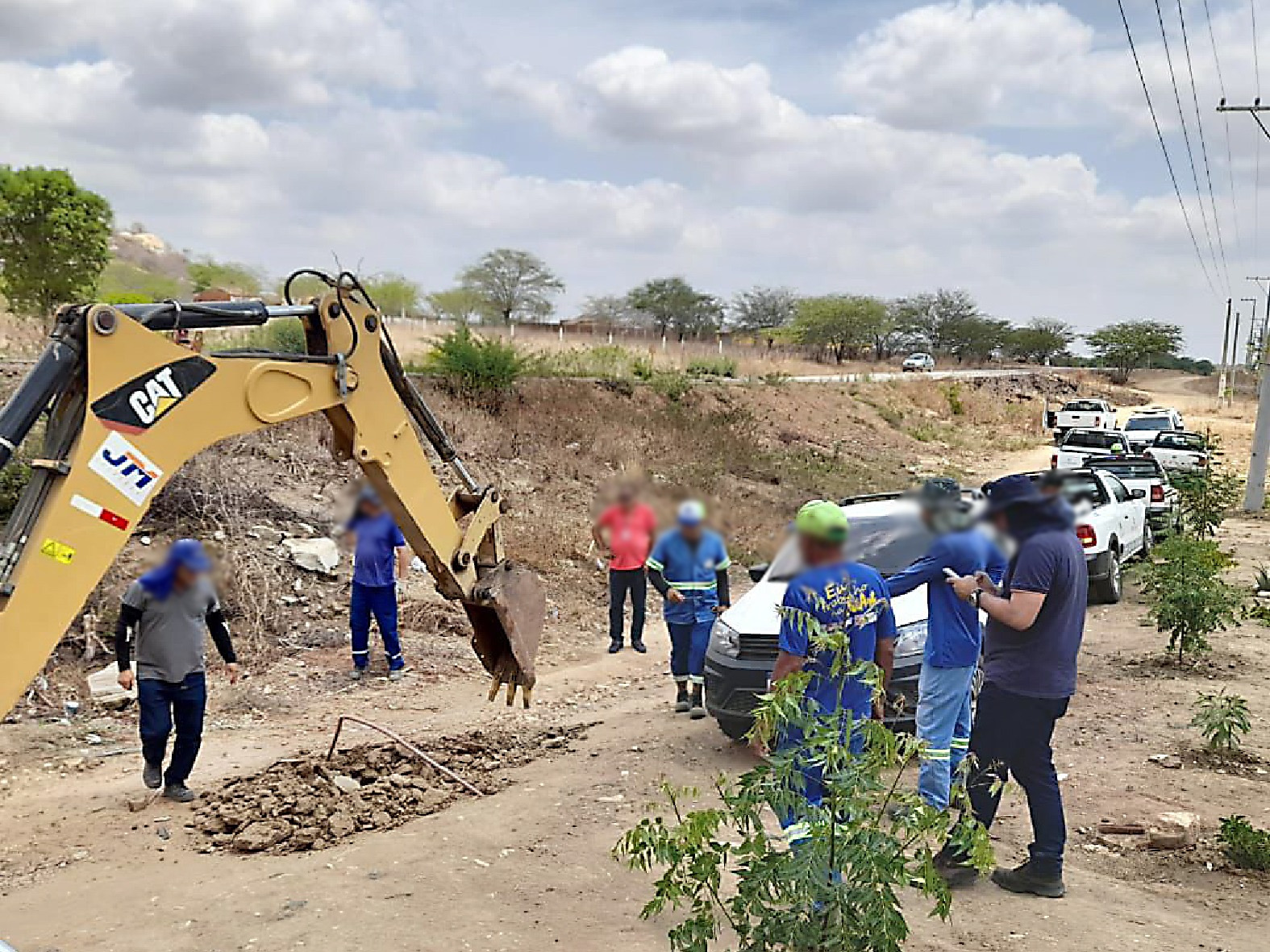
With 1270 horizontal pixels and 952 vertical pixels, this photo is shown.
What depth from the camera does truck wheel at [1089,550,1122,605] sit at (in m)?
12.8

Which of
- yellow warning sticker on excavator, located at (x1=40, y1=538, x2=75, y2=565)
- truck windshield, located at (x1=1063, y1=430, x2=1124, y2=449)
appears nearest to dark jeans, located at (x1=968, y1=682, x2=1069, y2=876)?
yellow warning sticker on excavator, located at (x1=40, y1=538, x2=75, y2=565)

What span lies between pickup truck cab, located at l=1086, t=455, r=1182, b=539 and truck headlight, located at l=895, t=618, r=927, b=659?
8.97m

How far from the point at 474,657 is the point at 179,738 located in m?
4.24

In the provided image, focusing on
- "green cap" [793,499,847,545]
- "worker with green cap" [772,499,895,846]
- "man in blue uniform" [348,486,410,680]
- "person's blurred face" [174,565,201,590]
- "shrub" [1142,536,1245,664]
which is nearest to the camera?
"green cap" [793,499,847,545]

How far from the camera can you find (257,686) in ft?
31.0

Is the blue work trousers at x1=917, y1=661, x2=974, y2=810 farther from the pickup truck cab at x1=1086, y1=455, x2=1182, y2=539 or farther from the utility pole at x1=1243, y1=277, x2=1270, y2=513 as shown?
the utility pole at x1=1243, y1=277, x2=1270, y2=513

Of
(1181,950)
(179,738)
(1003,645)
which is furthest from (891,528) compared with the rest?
(179,738)

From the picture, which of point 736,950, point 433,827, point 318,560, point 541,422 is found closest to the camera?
point 736,950

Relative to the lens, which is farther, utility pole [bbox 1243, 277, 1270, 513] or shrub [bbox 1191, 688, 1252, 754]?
utility pole [bbox 1243, 277, 1270, 513]

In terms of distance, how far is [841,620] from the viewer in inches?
181

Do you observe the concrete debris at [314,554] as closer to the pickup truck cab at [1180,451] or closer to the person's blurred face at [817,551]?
the person's blurred face at [817,551]

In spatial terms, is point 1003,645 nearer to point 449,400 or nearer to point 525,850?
point 525,850

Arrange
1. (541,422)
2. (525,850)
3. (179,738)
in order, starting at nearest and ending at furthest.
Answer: (525,850) < (179,738) < (541,422)

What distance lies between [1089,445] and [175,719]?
1789cm
